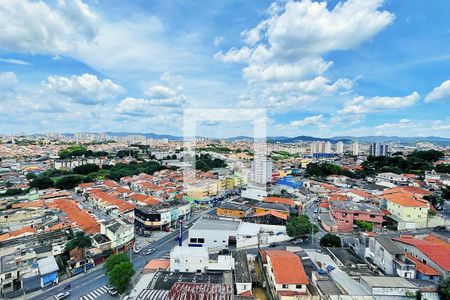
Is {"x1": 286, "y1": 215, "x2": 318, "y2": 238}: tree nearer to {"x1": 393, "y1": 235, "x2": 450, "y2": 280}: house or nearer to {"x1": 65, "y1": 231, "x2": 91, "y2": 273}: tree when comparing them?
{"x1": 393, "y1": 235, "x2": 450, "y2": 280}: house

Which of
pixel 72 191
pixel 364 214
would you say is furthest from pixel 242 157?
pixel 364 214

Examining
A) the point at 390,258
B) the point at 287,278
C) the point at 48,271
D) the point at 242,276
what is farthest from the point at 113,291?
the point at 390,258

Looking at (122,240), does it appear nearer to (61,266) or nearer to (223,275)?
(61,266)

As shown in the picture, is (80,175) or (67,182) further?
(80,175)

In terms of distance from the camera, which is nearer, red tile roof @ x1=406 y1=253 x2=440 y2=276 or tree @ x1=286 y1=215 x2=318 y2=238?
red tile roof @ x1=406 y1=253 x2=440 y2=276

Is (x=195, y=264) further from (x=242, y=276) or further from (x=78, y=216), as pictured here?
(x=78, y=216)

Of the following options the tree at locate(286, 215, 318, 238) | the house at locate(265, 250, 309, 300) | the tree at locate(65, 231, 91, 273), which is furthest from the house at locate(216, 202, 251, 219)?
the tree at locate(65, 231, 91, 273)

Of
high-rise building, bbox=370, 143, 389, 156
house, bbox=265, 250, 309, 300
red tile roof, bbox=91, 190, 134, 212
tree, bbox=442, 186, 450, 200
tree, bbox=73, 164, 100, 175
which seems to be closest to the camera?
house, bbox=265, 250, 309, 300
